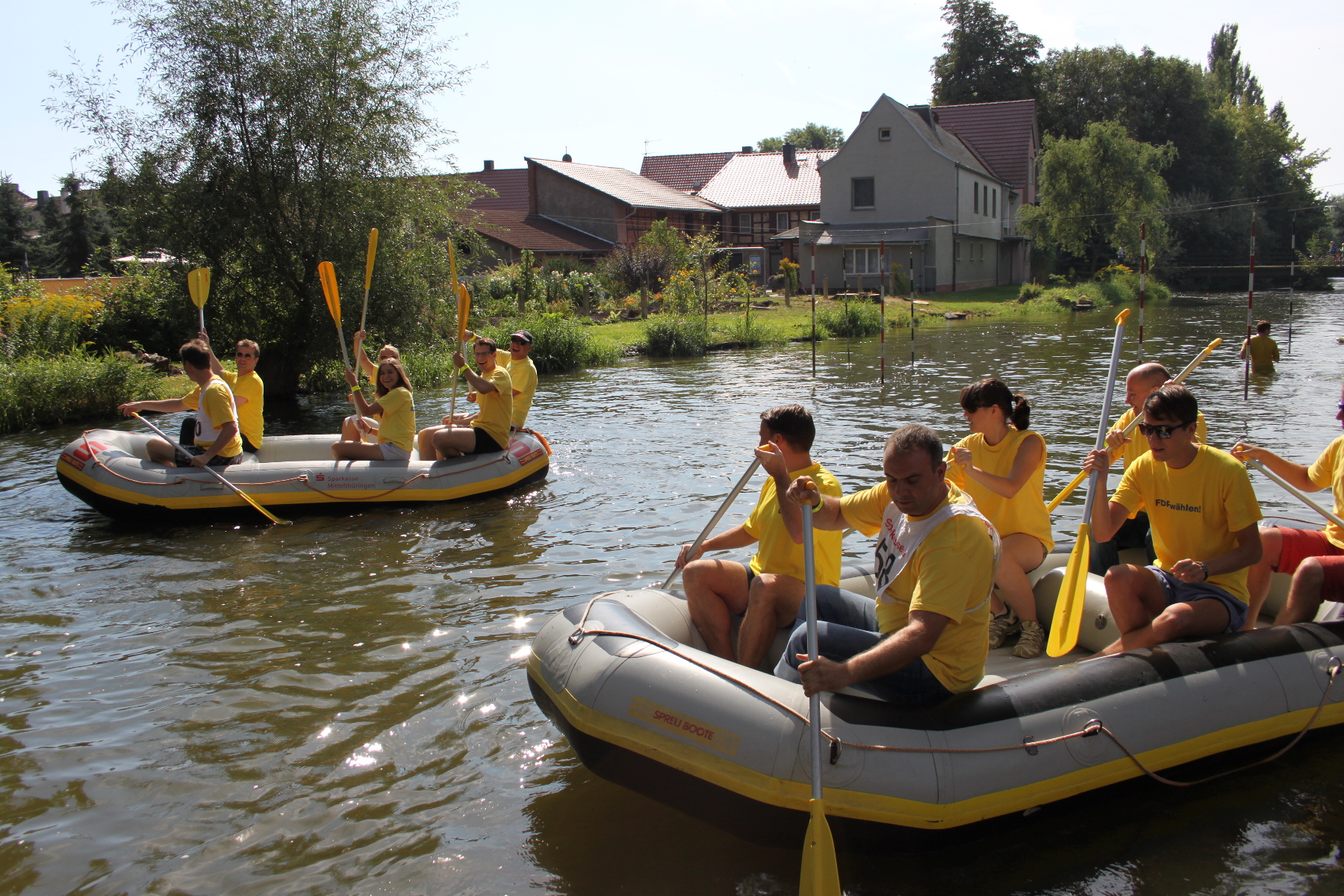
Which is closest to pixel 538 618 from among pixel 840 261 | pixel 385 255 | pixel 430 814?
pixel 430 814

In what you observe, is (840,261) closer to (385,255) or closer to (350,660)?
(385,255)

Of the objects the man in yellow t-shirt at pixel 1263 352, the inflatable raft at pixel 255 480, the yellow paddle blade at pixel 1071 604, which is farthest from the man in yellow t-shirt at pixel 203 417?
the man in yellow t-shirt at pixel 1263 352

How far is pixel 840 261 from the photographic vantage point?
3728 centimetres

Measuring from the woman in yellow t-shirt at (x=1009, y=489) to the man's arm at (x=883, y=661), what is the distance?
1775 millimetres

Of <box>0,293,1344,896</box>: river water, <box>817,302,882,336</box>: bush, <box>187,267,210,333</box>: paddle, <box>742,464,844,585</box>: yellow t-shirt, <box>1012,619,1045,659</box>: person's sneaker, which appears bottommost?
<box>0,293,1344,896</box>: river water

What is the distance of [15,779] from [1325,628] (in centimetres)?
588

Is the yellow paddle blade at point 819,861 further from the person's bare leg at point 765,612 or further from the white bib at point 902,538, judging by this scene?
the person's bare leg at point 765,612

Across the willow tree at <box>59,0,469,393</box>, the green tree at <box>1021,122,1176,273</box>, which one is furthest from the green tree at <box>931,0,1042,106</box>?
the willow tree at <box>59,0,469,393</box>

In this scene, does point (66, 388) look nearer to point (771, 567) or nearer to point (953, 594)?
point (771, 567)

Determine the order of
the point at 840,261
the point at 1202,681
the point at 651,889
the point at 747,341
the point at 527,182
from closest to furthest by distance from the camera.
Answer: the point at 651,889
the point at 1202,681
the point at 747,341
the point at 840,261
the point at 527,182

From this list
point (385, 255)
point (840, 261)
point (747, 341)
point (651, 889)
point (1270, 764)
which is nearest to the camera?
point (651, 889)

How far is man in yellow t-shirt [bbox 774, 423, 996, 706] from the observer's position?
10.8ft

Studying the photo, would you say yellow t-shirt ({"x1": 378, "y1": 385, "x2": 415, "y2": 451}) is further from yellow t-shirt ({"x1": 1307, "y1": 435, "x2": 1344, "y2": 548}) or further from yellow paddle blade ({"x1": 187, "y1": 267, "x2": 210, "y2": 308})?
yellow t-shirt ({"x1": 1307, "y1": 435, "x2": 1344, "y2": 548})

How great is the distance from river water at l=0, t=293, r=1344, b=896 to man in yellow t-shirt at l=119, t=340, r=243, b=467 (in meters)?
0.65
